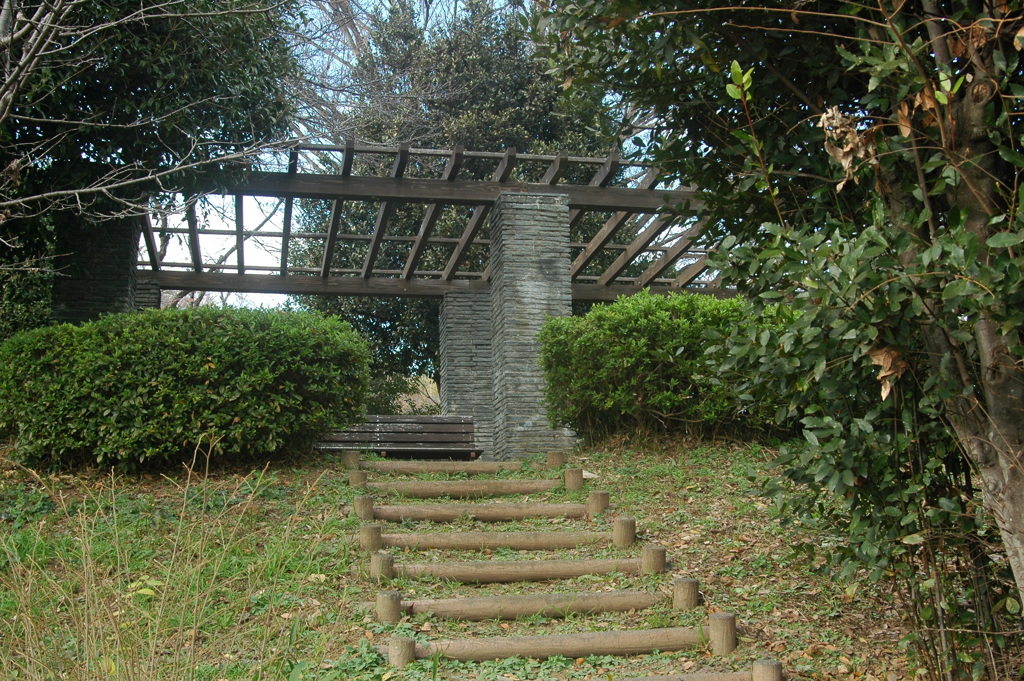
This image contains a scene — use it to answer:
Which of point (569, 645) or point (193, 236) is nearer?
point (569, 645)

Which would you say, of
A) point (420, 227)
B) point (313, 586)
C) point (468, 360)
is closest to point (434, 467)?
point (313, 586)

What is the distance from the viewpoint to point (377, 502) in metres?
6.85

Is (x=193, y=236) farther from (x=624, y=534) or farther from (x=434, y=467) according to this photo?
→ (x=624, y=534)

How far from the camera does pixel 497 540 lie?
6055mm

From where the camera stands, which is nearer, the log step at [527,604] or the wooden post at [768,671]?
the wooden post at [768,671]

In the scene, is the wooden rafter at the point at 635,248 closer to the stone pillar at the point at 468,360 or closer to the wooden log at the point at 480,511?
the stone pillar at the point at 468,360

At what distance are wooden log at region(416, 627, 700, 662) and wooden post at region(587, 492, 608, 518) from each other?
189 cm

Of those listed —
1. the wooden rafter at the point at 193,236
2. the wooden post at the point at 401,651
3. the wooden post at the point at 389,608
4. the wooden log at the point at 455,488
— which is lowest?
the wooden post at the point at 401,651

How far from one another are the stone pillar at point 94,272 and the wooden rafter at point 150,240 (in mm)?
410

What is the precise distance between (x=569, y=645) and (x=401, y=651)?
2.85 feet

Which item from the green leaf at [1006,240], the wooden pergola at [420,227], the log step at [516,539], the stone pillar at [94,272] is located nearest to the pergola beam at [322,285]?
the wooden pergola at [420,227]

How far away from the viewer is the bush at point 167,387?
23.8ft

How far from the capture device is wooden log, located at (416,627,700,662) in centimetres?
453

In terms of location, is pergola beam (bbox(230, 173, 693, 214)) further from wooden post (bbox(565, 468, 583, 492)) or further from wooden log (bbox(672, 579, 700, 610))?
wooden log (bbox(672, 579, 700, 610))
